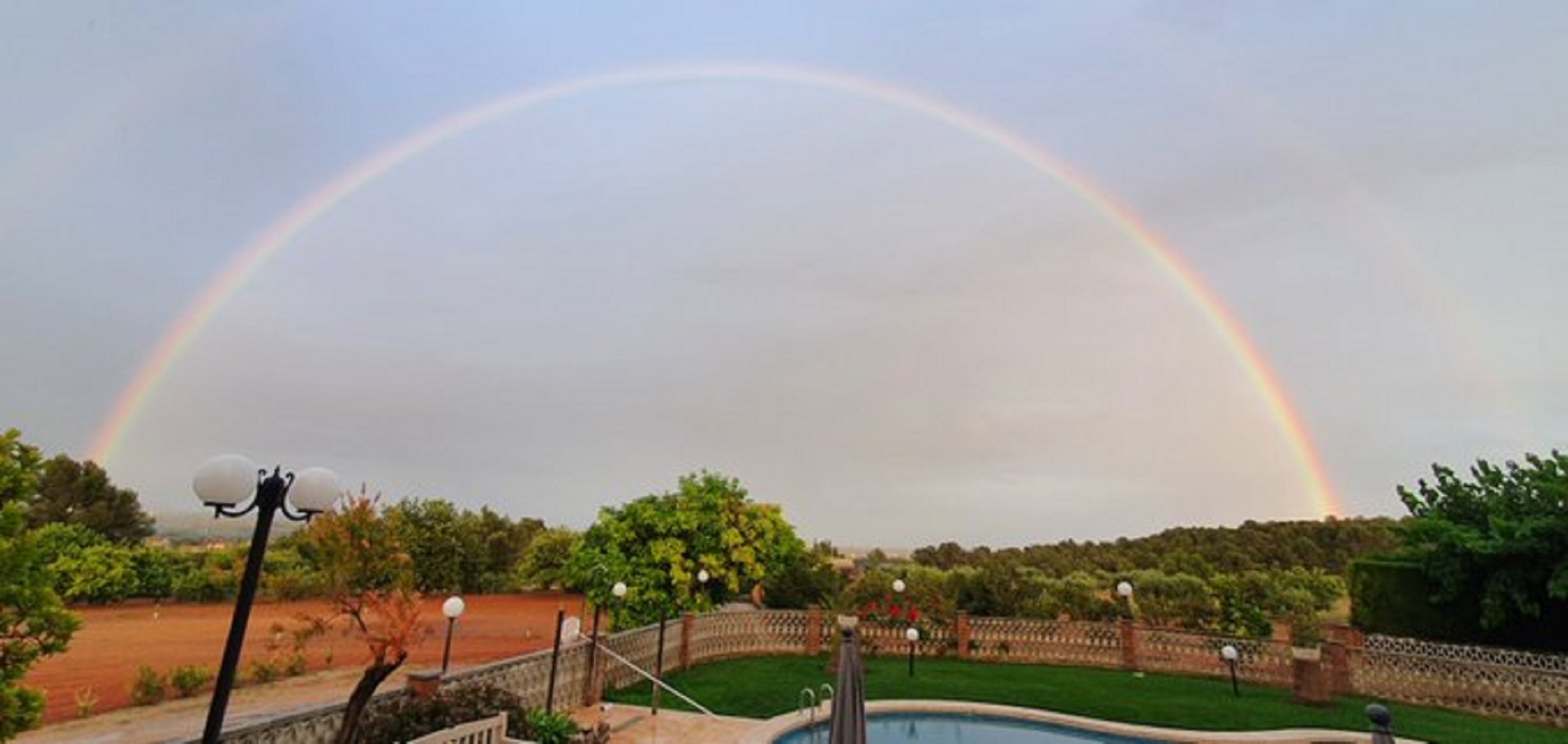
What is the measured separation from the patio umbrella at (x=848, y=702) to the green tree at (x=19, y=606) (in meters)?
6.09

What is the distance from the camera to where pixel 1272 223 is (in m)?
16.2

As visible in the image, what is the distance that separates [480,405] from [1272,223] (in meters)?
23.4

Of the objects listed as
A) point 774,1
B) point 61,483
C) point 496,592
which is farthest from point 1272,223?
point 61,483

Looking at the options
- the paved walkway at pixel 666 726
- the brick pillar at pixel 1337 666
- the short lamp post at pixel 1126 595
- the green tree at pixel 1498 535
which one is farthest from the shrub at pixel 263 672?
the green tree at pixel 1498 535

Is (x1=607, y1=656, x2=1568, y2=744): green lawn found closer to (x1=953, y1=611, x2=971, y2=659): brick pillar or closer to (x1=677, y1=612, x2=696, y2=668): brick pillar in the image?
(x1=677, y1=612, x2=696, y2=668): brick pillar

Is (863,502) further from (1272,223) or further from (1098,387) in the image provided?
(1272,223)

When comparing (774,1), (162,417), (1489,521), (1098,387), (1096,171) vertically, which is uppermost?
(774,1)

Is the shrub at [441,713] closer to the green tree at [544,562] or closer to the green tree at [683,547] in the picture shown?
the green tree at [683,547]

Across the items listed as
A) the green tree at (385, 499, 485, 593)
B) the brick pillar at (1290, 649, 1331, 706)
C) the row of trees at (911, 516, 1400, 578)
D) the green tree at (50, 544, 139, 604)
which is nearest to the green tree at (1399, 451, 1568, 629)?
the brick pillar at (1290, 649, 1331, 706)

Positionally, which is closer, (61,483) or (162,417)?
(162,417)

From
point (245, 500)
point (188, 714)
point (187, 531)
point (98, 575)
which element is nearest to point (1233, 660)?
point (245, 500)

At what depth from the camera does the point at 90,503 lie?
2812cm

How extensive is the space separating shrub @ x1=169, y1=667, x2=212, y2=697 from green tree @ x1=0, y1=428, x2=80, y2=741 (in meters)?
8.64

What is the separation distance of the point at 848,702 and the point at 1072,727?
712 centimetres
